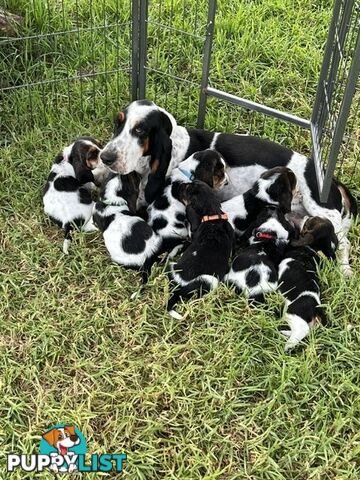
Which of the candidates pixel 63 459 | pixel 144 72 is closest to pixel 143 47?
pixel 144 72

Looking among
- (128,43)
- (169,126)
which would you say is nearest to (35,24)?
(128,43)

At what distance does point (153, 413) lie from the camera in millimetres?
3090

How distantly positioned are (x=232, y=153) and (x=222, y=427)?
195cm

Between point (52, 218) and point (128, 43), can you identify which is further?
point (128, 43)

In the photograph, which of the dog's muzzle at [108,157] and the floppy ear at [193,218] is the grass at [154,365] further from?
the dog's muzzle at [108,157]

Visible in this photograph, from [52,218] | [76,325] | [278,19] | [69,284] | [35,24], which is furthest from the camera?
[278,19]

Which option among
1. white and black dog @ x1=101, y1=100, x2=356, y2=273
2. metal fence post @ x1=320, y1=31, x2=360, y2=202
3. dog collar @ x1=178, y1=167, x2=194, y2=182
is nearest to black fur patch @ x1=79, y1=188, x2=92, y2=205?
white and black dog @ x1=101, y1=100, x2=356, y2=273

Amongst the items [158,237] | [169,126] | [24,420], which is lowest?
[24,420]

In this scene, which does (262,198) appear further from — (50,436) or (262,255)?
(50,436)

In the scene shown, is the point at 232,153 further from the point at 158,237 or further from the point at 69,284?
the point at 69,284

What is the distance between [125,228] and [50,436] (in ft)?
4.12

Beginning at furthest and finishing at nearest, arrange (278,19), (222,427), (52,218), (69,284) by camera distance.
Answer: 1. (278,19)
2. (52,218)
3. (69,284)
4. (222,427)

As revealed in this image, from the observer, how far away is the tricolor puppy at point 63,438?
2937 millimetres

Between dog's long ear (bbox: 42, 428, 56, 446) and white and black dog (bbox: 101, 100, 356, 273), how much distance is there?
1593 mm
